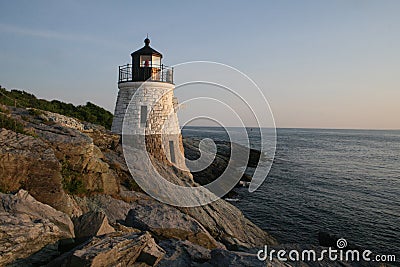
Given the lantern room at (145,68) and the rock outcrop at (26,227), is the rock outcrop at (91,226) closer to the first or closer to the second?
the rock outcrop at (26,227)

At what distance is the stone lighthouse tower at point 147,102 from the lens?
651 inches

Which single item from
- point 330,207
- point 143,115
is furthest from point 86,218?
point 330,207

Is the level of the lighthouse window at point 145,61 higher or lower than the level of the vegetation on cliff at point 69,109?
higher

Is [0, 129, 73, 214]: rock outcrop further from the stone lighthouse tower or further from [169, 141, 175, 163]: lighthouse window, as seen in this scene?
[169, 141, 175, 163]: lighthouse window

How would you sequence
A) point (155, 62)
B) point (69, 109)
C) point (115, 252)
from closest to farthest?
point (115, 252) → point (155, 62) → point (69, 109)

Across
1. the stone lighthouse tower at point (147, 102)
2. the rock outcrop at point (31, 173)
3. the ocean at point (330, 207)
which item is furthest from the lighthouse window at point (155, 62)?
the ocean at point (330, 207)

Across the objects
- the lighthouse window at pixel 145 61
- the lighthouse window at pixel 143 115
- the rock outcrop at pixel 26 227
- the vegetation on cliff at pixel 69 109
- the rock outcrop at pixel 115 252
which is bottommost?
the rock outcrop at pixel 115 252

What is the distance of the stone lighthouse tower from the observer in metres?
Answer: 16.5

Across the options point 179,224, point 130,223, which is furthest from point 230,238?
point 130,223

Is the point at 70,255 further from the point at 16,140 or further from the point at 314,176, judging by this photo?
the point at 314,176

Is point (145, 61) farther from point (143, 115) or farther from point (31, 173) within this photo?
point (31, 173)

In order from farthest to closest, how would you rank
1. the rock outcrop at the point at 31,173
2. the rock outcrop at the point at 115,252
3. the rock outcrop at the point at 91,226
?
the rock outcrop at the point at 31,173, the rock outcrop at the point at 91,226, the rock outcrop at the point at 115,252

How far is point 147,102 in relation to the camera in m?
16.6

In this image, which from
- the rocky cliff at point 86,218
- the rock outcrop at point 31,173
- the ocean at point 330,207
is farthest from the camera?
the ocean at point 330,207
